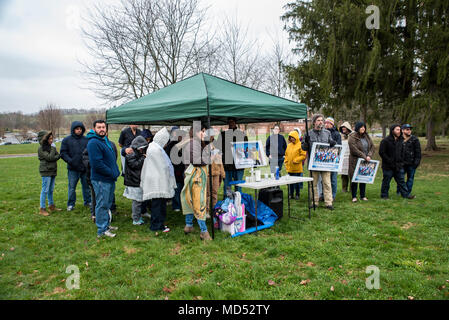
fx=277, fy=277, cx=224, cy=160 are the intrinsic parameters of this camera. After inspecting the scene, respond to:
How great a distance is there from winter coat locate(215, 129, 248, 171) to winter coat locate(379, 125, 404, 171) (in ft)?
11.7

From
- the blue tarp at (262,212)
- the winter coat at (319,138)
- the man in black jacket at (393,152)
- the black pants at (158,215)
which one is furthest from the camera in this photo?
the man in black jacket at (393,152)

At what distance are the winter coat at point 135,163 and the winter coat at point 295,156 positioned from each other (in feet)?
10.9

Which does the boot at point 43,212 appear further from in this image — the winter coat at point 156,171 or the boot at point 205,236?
the boot at point 205,236

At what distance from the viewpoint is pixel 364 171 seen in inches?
269

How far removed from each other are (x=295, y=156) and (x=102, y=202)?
13.9 ft

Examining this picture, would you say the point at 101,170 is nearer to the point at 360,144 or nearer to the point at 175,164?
the point at 175,164

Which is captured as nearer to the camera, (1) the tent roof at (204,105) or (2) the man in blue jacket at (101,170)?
(1) the tent roof at (204,105)

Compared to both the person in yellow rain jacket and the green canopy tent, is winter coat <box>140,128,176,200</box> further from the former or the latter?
the person in yellow rain jacket

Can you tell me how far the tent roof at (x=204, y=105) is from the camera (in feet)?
14.4

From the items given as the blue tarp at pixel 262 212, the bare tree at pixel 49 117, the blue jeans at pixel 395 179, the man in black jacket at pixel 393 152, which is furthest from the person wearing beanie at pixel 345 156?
the bare tree at pixel 49 117

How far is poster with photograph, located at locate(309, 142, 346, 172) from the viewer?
6.11 meters

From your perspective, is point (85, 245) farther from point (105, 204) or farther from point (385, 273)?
point (385, 273)

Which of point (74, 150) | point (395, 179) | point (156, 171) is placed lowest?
point (395, 179)

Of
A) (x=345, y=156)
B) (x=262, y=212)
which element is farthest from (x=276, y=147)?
(x=262, y=212)
